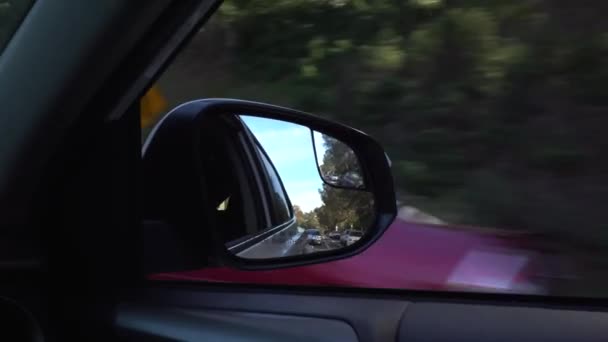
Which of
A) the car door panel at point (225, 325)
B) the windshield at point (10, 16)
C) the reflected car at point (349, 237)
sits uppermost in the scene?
the windshield at point (10, 16)

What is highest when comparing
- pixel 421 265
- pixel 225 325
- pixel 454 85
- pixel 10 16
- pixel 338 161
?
pixel 10 16

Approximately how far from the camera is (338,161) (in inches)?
88.8

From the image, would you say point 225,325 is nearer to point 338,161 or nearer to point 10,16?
point 338,161

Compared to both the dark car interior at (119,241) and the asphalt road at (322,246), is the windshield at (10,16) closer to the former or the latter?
the dark car interior at (119,241)

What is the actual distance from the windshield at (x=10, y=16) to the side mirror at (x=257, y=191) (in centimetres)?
45

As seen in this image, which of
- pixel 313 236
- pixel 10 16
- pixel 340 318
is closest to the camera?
pixel 10 16

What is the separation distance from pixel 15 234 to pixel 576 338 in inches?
52.8

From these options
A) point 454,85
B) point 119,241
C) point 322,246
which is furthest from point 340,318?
point 454,85

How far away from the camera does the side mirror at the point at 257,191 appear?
2174 mm

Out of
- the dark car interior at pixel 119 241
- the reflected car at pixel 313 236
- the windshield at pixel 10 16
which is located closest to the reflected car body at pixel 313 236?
the reflected car at pixel 313 236

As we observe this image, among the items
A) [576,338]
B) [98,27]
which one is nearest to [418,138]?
[576,338]

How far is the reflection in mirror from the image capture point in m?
2.22

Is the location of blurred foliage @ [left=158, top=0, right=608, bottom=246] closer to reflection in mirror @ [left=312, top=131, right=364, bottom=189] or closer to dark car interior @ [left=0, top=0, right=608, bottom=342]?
reflection in mirror @ [left=312, top=131, right=364, bottom=189]

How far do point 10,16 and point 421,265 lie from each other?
3.90ft
